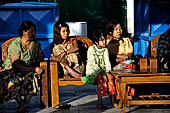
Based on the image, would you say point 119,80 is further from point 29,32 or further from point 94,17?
point 94,17

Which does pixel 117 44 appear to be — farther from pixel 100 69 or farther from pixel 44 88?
pixel 44 88

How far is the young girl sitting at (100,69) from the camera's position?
15.8ft

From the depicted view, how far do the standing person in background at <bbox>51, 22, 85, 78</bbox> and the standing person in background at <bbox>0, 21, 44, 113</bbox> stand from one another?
0.34 meters

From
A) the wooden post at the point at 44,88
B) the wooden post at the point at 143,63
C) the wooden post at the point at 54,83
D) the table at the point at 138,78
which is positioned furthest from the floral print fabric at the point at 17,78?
the wooden post at the point at 143,63

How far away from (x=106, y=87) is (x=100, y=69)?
36cm

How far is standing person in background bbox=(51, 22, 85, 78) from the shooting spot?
5.27m

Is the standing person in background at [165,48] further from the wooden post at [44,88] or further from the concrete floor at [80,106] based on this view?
the wooden post at [44,88]

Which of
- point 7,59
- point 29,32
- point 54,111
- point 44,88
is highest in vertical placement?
point 29,32

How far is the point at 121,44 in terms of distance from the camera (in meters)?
5.65

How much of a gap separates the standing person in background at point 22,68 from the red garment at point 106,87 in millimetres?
898

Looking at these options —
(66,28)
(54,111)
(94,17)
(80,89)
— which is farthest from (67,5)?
(54,111)

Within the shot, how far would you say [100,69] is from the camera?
200 inches

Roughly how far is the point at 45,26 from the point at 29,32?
3768 mm

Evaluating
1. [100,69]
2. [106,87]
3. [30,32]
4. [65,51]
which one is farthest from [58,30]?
[106,87]
